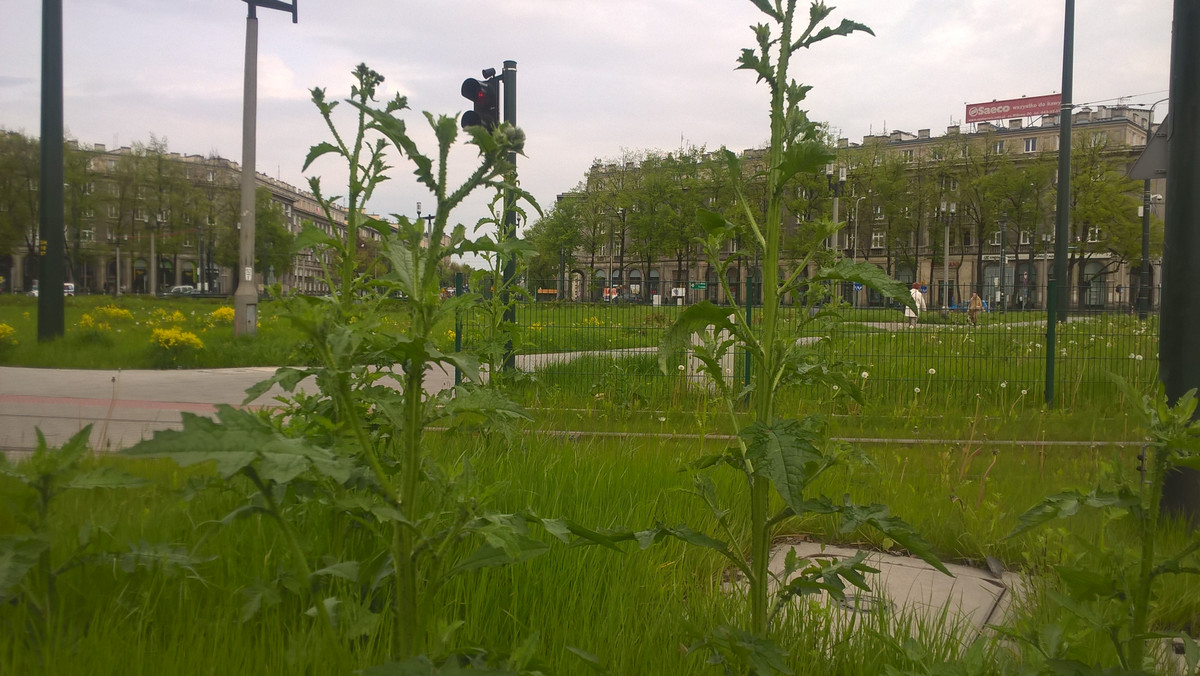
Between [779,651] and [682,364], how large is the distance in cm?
666

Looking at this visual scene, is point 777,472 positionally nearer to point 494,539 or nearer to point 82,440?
point 494,539

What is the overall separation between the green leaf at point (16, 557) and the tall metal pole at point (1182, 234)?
4311 millimetres

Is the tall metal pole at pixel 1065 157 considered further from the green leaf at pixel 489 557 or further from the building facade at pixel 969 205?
the building facade at pixel 969 205

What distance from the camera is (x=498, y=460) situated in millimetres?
3223

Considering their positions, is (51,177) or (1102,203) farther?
(1102,203)

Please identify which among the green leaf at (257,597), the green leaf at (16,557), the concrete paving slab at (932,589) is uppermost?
the green leaf at (16,557)

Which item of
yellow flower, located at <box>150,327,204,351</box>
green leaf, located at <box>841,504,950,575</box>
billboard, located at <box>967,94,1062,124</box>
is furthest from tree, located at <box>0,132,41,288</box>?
billboard, located at <box>967,94,1062,124</box>

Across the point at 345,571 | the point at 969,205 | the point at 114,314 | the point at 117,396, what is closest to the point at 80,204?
the point at 114,314

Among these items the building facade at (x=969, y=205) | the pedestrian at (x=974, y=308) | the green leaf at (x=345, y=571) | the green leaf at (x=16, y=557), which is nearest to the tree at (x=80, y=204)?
the pedestrian at (x=974, y=308)

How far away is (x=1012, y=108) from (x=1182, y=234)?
6036cm

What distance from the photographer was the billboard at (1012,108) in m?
49.1

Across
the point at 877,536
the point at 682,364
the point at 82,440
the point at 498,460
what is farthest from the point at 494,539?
the point at 682,364

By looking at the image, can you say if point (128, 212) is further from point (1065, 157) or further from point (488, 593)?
point (488, 593)

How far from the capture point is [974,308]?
10.4 metres
